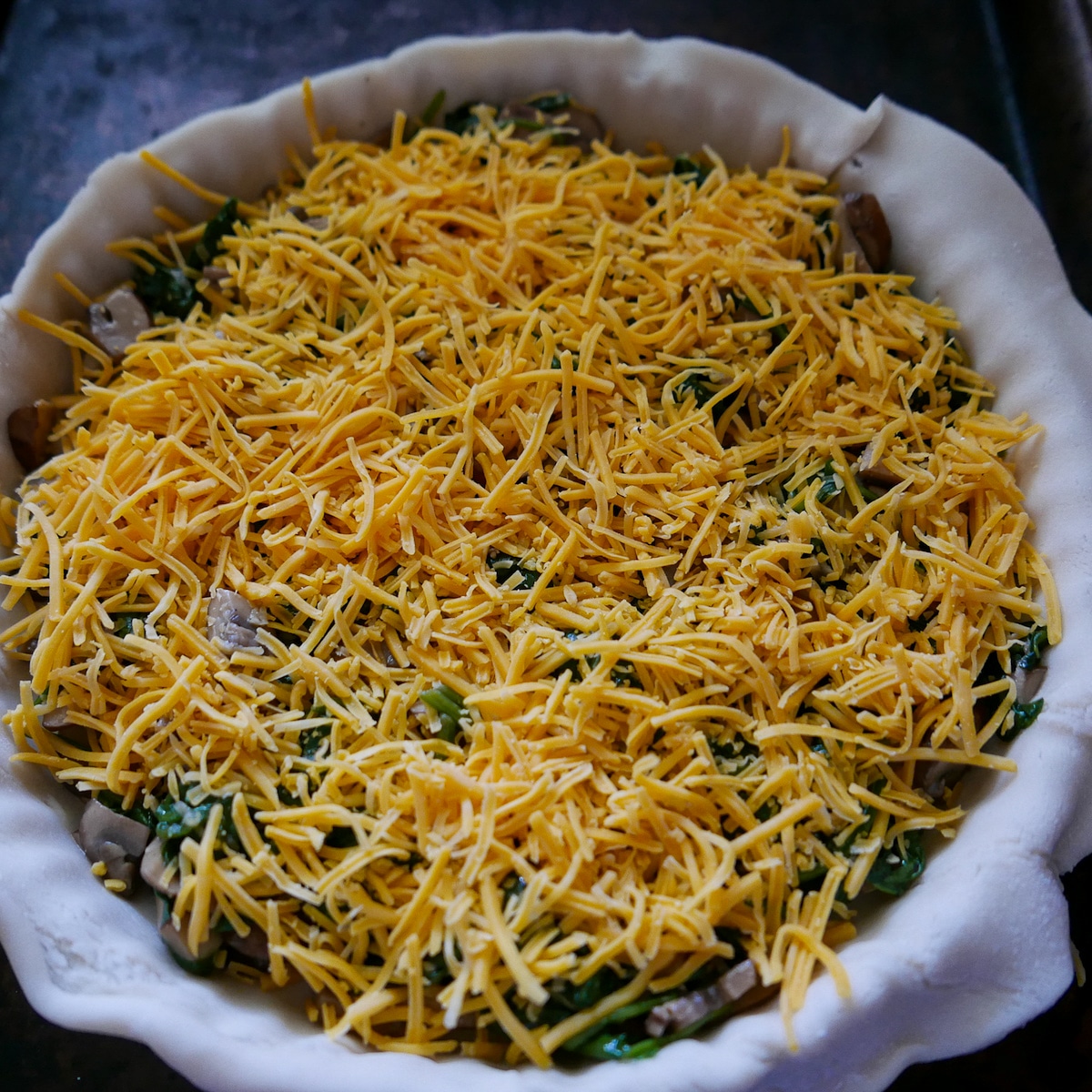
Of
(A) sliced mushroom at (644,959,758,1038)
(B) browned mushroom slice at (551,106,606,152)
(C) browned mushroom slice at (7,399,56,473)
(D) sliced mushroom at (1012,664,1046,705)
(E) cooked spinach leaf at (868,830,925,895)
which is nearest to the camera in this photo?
(A) sliced mushroom at (644,959,758,1038)

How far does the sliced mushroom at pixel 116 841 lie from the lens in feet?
4.92

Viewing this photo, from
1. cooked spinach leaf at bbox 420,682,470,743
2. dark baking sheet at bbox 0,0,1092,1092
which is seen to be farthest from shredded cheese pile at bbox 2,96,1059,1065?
dark baking sheet at bbox 0,0,1092,1092

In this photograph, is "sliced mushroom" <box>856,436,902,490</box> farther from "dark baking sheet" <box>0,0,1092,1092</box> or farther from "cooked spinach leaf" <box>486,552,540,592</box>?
"dark baking sheet" <box>0,0,1092,1092</box>

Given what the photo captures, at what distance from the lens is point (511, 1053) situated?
1358 millimetres

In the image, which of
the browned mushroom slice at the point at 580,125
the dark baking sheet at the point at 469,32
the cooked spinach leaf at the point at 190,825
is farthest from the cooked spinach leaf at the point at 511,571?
the dark baking sheet at the point at 469,32

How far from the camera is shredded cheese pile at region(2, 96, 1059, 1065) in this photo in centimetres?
137

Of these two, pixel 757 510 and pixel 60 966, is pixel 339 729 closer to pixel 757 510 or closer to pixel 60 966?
pixel 60 966

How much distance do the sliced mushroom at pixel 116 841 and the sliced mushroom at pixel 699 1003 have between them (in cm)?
82

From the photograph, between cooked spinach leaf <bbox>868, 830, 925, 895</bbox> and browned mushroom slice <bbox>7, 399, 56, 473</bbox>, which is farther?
browned mushroom slice <bbox>7, 399, 56, 473</bbox>

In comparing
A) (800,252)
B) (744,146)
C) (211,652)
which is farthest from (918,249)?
(211,652)

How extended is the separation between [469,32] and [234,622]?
185 centimetres

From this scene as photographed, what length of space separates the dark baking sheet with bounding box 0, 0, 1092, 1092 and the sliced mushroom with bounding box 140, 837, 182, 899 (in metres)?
1.48

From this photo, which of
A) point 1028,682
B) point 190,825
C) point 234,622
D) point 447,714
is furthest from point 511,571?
point 1028,682

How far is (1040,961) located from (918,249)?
1334mm
